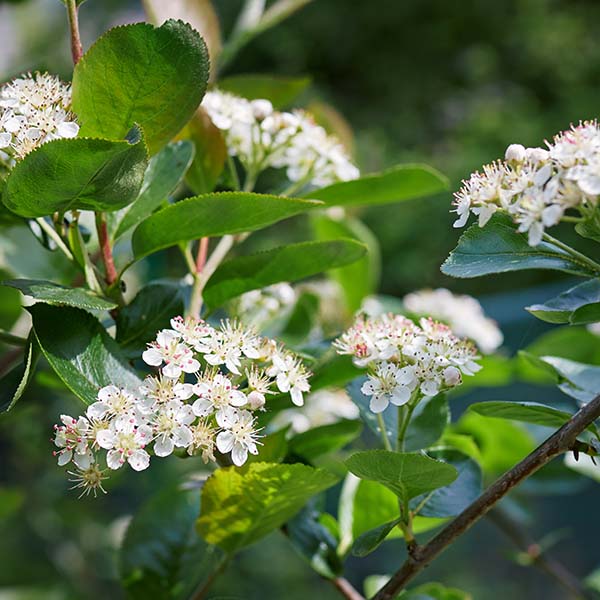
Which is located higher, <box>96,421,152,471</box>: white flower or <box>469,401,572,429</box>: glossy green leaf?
<box>96,421,152,471</box>: white flower

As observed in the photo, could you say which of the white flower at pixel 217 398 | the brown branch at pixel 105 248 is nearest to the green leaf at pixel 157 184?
the brown branch at pixel 105 248

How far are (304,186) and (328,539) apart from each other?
0.27 m

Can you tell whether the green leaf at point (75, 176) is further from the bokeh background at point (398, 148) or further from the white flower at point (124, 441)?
the bokeh background at point (398, 148)

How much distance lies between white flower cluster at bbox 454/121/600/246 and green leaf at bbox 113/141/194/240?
0.18 metres

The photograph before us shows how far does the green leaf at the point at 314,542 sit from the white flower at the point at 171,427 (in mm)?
180

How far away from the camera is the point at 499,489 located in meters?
0.40

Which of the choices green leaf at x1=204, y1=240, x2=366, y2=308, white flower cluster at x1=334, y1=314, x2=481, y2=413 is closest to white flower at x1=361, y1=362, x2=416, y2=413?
white flower cluster at x1=334, y1=314, x2=481, y2=413

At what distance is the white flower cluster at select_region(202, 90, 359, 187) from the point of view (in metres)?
0.60

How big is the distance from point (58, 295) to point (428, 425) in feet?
0.77

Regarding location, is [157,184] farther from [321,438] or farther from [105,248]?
[321,438]

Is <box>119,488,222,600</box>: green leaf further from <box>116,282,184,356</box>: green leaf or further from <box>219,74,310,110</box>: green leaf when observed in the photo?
<box>219,74,310,110</box>: green leaf

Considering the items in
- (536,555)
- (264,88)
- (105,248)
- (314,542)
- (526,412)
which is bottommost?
(536,555)

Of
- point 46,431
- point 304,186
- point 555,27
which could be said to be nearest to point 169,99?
point 304,186

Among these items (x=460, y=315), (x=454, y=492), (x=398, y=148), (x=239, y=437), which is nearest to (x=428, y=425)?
(x=454, y=492)
